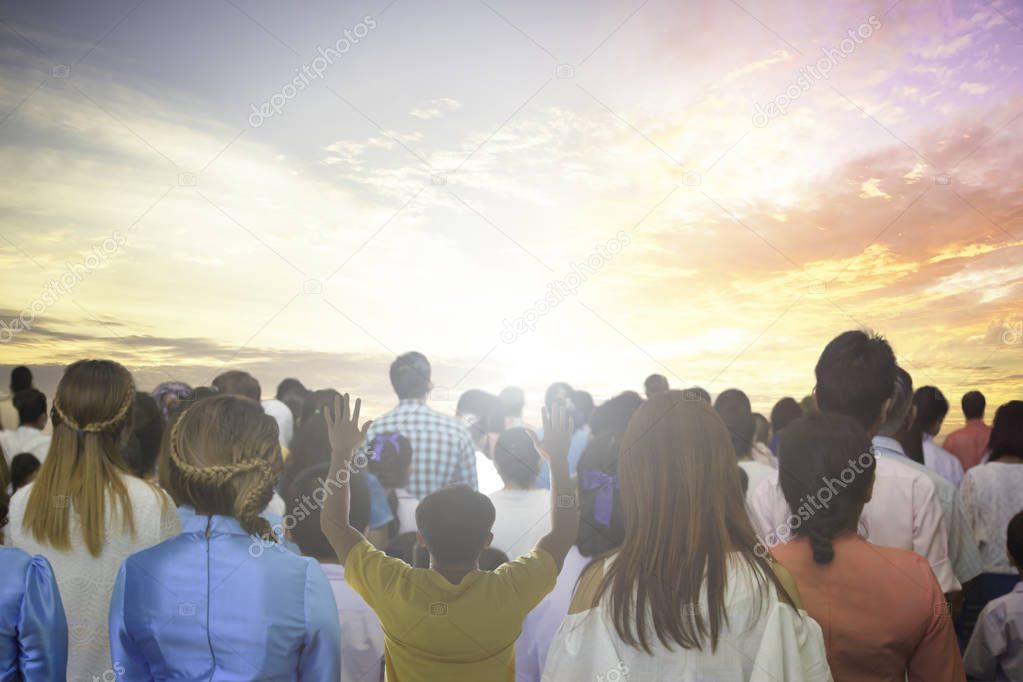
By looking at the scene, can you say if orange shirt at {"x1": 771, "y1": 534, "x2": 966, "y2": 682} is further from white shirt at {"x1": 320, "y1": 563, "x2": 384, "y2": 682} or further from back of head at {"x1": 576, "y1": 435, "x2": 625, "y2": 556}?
white shirt at {"x1": 320, "y1": 563, "x2": 384, "y2": 682}

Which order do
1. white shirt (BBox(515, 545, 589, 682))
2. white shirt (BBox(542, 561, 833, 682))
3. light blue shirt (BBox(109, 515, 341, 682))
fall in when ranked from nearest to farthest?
white shirt (BBox(542, 561, 833, 682)), light blue shirt (BBox(109, 515, 341, 682)), white shirt (BBox(515, 545, 589, 682))

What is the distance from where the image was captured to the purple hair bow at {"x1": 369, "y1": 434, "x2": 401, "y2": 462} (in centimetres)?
332

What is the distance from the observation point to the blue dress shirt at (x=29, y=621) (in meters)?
1.63

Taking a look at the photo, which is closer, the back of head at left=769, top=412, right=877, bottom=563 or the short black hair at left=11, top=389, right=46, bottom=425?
the back of head at left=769, top=412, right=877, bottom=563

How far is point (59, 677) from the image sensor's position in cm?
171

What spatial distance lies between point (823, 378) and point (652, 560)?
1.04m

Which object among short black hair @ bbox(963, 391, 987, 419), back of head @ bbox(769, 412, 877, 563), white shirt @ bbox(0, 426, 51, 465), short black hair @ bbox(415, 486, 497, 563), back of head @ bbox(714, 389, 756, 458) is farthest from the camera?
short black hair @ bbox(963, 391, 987, 419)

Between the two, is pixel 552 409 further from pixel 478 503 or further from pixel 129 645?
pixel 129 645

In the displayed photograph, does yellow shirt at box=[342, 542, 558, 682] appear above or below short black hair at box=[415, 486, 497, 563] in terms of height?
below

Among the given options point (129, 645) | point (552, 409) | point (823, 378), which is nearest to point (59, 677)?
point (129, 645)

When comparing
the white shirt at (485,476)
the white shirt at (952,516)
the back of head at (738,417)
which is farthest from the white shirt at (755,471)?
the white shirt at (485,476)

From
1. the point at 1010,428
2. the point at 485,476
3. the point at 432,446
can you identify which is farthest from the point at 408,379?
the point at 1010,428

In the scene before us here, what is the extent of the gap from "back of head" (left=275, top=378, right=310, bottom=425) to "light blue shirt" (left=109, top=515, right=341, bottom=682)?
3.06 m

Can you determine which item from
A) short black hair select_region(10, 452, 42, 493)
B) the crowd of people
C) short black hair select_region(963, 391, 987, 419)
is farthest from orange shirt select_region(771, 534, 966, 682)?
short black hair select_region(963, 391, 987, 419)
